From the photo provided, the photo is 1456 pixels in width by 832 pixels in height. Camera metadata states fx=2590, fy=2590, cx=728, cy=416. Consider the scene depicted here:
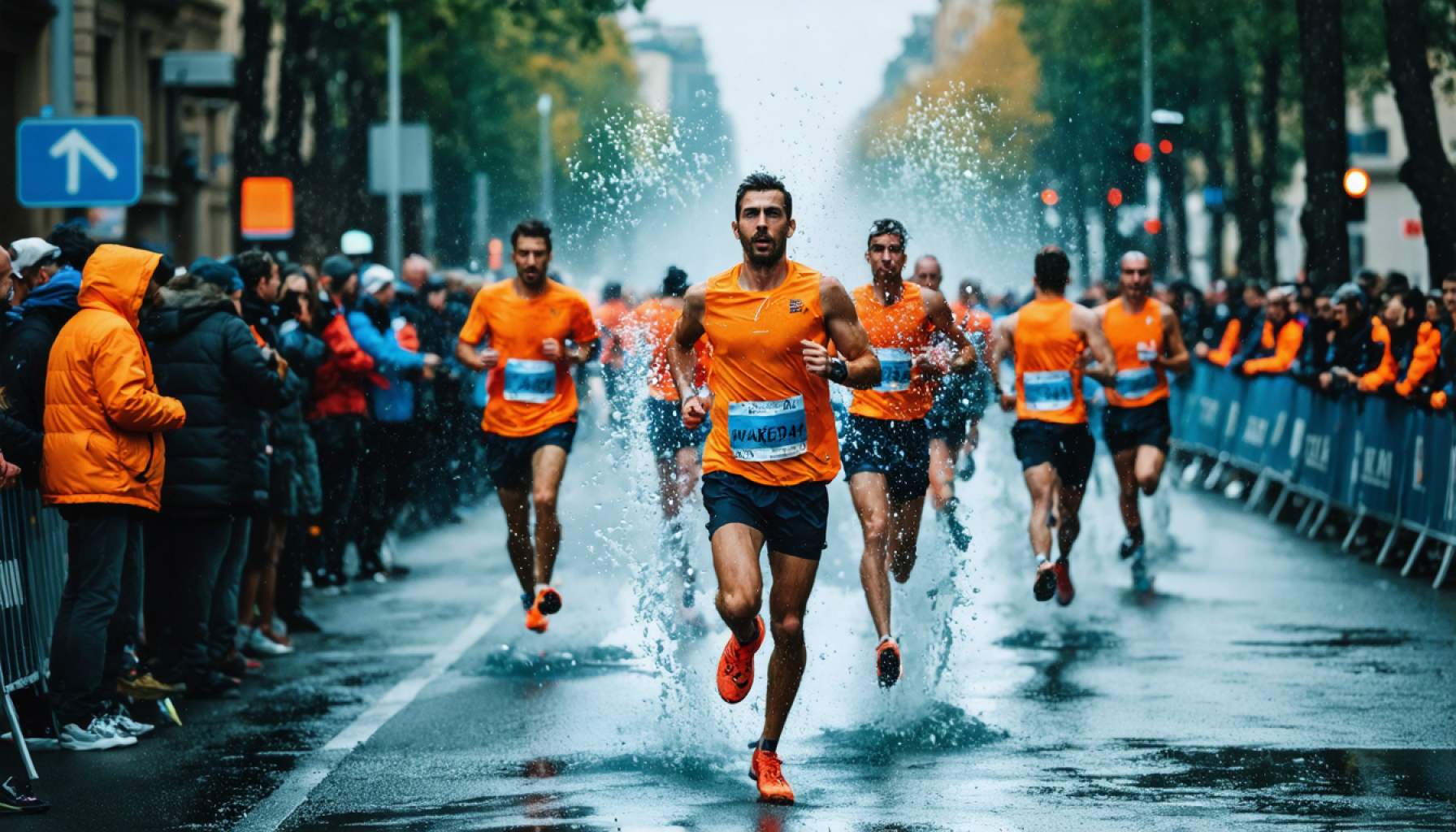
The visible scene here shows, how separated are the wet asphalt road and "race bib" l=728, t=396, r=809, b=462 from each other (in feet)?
3.69

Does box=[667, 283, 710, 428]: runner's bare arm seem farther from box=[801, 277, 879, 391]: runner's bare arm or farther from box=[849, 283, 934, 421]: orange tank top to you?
box=[849, 283, 934, 421]: orange tank top

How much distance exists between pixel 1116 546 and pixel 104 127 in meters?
7.62

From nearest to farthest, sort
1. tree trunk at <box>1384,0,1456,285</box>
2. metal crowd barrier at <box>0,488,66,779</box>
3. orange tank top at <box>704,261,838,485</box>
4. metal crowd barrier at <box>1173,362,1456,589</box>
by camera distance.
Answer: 1. orange tank top at <box>704,261,838,485</box>
2. metal crowd barrier at <box>0,488,66,779</box>
3. metal crowd barrier at <box>1173,362,1456,589</box>
4. tree trunk at <box>1384,0,1456,285</box>

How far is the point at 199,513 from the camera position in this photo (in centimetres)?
1134

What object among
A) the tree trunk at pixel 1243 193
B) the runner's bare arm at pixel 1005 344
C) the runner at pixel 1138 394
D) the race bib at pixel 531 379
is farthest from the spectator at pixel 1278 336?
the tree trunk at pixel 1243 193

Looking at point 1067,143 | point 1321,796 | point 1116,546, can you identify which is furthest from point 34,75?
point 1067,143

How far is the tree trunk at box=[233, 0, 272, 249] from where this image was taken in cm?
2923

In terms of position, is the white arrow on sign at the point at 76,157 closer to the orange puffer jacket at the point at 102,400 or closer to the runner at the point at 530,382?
the runner at the point at 530,382

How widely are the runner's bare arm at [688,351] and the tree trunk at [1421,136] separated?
630 inches

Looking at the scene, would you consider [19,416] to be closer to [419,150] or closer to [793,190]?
[793,190]

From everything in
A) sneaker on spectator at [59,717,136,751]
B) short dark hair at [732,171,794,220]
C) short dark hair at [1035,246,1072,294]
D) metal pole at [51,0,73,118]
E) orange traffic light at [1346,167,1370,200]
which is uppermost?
metal pole at [51,0,73,118]

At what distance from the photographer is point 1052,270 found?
45.8ft

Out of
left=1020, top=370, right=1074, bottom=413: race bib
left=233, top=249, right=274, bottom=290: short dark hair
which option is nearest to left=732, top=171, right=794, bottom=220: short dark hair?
left=233, top=249, right=274, bottom=290: short dark hair

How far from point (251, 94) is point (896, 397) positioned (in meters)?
19.4
